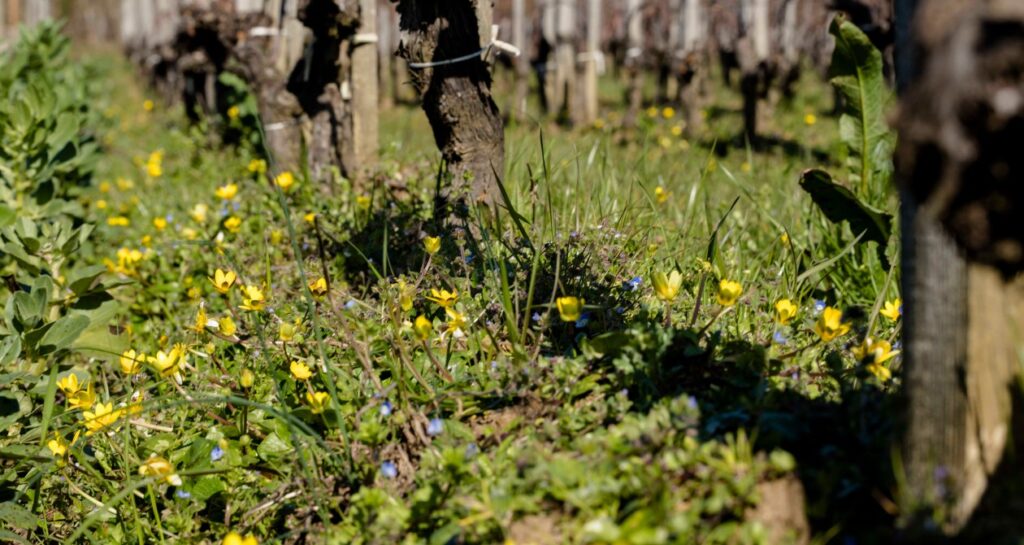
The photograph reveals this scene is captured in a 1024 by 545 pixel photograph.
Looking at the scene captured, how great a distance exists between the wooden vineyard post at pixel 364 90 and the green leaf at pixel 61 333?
7.28ft

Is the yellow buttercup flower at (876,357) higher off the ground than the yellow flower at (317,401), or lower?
higher

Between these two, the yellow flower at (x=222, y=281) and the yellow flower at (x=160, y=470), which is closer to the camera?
the yellow flower at (x=160, y=470)

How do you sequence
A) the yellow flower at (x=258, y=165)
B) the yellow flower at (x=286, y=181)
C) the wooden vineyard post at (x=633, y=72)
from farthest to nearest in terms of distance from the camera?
the wooden vineyard post at (x=633, y=72) < the yellow flower at (x=258, y=165) < the yellow flower at (x=286, y=181)

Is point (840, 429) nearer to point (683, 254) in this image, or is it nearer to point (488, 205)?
point (683, 254)

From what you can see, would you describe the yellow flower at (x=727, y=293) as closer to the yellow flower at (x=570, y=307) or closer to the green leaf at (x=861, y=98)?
the yellow flower at (x=570, y=307)

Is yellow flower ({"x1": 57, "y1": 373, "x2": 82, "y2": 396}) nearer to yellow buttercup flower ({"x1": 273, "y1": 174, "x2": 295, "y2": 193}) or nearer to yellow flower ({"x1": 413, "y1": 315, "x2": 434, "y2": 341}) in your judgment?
yellow flower ({"x1": 413, "y1": 315, "x2": 434, "y2": 341})

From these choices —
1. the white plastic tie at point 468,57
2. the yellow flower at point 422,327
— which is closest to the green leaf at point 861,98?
the white plastic tie at point 468,57

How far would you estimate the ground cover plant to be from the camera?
6.07 feet

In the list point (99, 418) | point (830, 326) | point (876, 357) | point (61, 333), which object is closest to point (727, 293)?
point (830, 326)

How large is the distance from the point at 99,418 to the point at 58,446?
0.12 m

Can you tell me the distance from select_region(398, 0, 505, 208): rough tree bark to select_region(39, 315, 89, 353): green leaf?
1.20 meters

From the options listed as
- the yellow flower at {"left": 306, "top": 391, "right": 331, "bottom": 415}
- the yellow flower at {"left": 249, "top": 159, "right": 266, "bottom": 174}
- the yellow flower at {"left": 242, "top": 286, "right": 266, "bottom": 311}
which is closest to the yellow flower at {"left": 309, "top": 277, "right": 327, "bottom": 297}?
the yellow flower at {"left": 242, "top": 286, "right": 266, "bottom": 311}

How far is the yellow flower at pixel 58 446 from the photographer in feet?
7.59

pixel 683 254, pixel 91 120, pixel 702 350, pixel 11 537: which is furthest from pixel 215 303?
pixel 91 120
